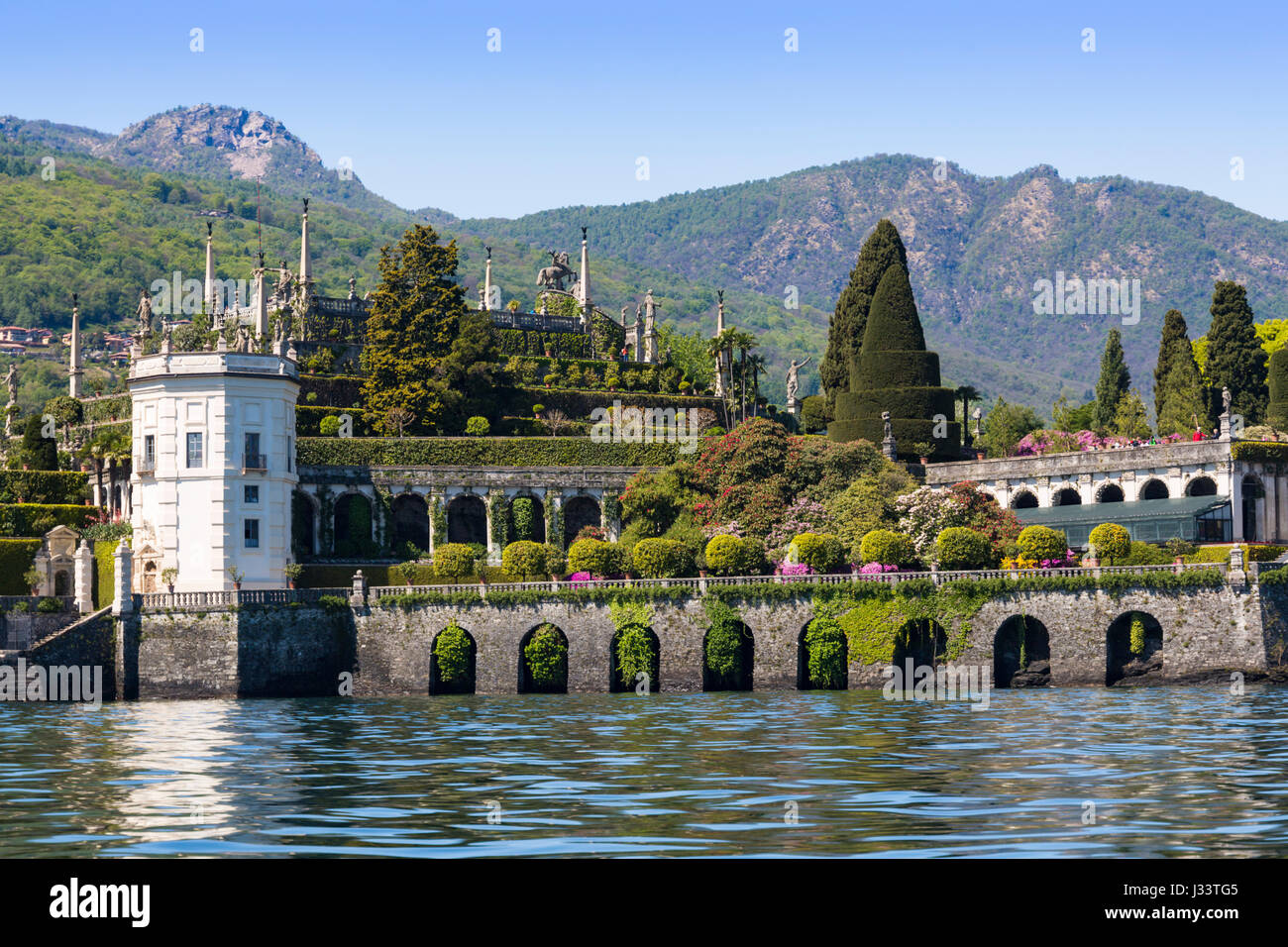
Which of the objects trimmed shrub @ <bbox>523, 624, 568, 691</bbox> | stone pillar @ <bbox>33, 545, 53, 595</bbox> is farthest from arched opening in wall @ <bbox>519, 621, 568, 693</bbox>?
stone pillar @ <bbox>33, 545, 53, 595</bbox>

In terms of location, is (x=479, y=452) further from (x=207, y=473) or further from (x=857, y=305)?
(x=857, y=305)

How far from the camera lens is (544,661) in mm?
70000

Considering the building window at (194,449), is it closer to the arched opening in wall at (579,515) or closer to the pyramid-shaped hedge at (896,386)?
the arched opening in wall at (579,515)

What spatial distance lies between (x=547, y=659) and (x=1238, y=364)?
53137mm

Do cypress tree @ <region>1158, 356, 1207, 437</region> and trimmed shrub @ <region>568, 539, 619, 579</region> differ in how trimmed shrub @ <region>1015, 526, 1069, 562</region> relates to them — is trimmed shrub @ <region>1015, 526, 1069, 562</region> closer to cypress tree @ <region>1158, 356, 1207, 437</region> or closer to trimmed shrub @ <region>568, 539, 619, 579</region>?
trimmed shrub @ <region>568, 539, 619, 579</region>

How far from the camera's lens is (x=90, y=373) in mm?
170875

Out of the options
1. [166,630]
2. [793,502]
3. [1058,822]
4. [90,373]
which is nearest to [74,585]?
[166,630]

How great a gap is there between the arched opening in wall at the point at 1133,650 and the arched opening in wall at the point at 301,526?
4116cm

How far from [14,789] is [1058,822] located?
2332 centimetres

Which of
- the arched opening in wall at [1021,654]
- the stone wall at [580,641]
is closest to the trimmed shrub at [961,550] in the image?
the arched opening in wall at [1021,654]

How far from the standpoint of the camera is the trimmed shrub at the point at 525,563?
244 feet

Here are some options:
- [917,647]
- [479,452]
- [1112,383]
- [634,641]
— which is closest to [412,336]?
[479,452]

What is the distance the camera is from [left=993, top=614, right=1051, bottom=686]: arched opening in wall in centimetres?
6831

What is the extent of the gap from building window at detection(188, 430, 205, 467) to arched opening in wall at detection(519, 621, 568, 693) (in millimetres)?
19854
